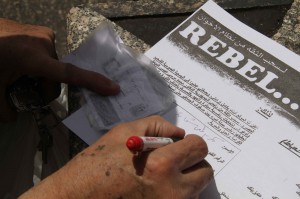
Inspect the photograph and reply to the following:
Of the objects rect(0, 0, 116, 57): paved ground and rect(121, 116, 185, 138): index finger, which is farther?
rect(0, 0, 116, 57): paved ground

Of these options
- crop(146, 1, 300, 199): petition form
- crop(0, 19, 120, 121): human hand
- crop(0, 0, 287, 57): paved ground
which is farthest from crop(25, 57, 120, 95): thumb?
crop(0, 0, 287, 57): paved ground

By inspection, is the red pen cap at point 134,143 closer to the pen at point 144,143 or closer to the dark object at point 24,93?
the pen at point 144,143

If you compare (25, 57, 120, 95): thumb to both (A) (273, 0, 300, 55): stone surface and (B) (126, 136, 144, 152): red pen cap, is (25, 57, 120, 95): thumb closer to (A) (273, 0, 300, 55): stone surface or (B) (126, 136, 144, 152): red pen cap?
(B) (126, 136, 144, 152): red pen cap

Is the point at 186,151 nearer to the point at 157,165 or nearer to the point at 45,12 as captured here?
the point at 157,165

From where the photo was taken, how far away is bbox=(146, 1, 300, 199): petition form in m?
0.87

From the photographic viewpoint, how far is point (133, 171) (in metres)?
0.75

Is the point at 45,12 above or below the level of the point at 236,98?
below

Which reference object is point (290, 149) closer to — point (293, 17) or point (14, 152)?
point (293, 17)

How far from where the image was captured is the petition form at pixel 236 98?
871 mm

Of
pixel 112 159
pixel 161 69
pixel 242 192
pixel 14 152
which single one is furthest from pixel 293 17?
pixel 14 152

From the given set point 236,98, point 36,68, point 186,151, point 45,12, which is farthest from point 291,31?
point 45,12

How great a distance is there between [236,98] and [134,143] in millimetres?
335

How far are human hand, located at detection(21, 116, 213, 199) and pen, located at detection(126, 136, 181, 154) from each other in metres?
0.01

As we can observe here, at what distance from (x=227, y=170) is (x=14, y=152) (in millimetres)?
562
